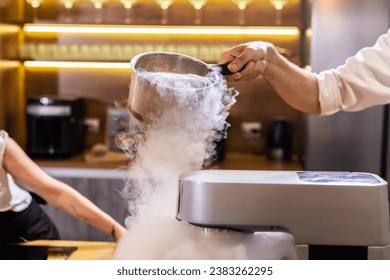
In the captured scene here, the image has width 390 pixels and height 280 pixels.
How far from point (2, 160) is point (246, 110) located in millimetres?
1528

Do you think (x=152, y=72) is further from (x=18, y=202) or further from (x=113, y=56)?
(x=113, y=56)

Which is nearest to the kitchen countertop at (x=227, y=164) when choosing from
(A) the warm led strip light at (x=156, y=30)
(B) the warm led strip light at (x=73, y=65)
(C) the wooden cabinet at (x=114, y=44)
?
(C) the wooden cabinet at (x=114, y=44)

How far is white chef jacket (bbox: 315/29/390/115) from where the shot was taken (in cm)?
122

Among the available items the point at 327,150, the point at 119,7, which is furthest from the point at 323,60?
the point at 119,7

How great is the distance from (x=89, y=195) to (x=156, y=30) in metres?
0.86

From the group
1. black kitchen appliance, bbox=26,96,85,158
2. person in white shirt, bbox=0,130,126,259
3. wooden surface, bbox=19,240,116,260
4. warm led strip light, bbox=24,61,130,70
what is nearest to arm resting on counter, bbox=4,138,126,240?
person in white shirt, bbox=0,130,126,259

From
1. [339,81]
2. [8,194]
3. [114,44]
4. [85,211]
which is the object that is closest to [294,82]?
[339,81]

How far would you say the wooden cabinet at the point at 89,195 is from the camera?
90.0 inches

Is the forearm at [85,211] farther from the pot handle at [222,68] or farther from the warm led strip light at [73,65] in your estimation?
the warm led strip light at [73,65]

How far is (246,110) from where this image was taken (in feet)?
9.09

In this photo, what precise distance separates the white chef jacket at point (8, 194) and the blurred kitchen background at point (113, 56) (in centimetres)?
70

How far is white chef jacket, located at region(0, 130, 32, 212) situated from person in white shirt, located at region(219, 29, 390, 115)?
71cm

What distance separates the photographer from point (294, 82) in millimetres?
1248
